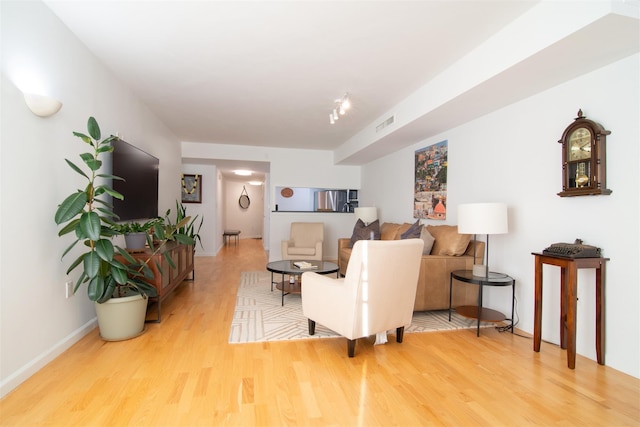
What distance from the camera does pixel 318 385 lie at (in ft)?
7.03

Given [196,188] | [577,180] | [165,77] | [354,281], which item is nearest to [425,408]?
[354,281]

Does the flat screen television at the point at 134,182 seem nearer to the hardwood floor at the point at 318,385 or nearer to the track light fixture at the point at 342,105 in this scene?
the hardwood floor at the point at 318,385

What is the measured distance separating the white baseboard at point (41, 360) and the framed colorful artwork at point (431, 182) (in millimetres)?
4183

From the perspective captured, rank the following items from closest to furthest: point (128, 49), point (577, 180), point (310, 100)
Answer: point (577, 180) → point (128, 49) → point (310, 100)

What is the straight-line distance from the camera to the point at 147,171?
4176mm

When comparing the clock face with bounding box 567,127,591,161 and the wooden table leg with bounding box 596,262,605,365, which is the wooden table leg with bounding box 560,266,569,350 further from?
the clock face with bounding box 567,127,591,161

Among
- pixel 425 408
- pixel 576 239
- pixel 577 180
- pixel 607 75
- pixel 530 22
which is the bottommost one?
pixel 425 408

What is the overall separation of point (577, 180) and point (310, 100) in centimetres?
288

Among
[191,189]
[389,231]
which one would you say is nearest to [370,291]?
[389,231]

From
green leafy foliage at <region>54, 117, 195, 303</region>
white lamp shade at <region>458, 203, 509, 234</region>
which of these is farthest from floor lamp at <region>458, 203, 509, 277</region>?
green leafy foliage at <region>54, 117, 195, 303</region>

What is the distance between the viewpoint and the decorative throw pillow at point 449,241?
12.0ft

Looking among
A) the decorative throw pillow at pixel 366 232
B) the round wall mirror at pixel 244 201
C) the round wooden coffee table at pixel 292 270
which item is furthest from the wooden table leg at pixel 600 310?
the round wall mirror at pixel 244 201

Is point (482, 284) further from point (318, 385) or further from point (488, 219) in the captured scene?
point (318, 385)

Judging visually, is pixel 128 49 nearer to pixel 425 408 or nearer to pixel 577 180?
pixel 425 408
